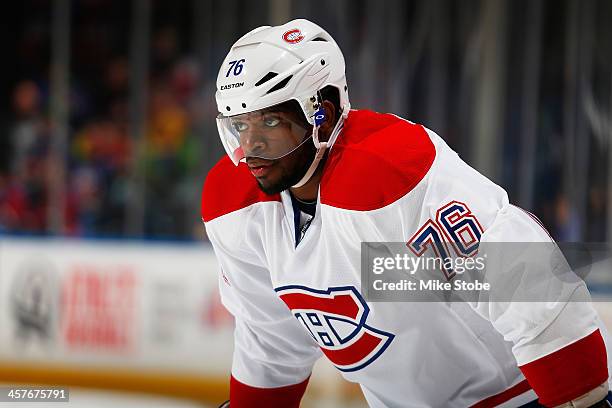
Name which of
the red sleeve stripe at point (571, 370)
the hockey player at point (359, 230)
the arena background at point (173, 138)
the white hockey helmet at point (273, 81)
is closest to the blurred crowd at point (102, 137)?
the arena background at point (173, 138)

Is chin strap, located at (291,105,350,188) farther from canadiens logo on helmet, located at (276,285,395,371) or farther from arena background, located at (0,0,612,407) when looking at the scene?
arena background, located at (0,0,612,407)

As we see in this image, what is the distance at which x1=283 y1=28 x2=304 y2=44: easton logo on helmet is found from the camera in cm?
164

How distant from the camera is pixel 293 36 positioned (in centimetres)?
165

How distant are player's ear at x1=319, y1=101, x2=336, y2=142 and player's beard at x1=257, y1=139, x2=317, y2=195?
0.03m

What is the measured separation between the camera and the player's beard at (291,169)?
64.5 inches

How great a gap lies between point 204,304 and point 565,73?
249 centimetres

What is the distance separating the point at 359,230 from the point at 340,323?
22cm

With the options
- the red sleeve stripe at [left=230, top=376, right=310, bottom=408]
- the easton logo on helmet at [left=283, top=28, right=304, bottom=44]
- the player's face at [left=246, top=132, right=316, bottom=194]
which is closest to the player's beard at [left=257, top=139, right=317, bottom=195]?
the player's face at [left=246, top=132, right=316, bottom=194]

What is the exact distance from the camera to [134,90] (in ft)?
18.4

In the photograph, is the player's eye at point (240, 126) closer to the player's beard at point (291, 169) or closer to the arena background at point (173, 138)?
the player's beard at point (291, 169)

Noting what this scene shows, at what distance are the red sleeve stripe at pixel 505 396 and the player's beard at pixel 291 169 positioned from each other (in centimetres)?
53

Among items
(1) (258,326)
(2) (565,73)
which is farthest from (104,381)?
(2) (565,73)

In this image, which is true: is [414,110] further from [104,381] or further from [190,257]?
[104,381]

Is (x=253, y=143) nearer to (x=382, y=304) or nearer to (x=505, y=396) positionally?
(x=382, y=304)
